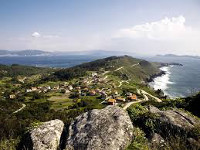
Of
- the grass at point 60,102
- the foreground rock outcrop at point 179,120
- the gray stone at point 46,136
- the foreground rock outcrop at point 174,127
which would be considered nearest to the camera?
the foreground rock outcrop at point 174,127

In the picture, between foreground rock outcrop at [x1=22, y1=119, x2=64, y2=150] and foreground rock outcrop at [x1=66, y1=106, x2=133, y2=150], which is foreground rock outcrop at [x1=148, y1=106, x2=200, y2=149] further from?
foreground rock outcrop at [x1=22, y1=119, x2=64, y2=150]

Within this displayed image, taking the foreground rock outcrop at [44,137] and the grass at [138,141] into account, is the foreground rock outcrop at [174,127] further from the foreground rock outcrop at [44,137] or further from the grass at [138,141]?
the foreground rock outcrop at [44,137]

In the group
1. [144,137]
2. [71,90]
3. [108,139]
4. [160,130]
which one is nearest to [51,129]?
[108,139]

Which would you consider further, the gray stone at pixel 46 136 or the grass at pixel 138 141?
the gray stone at pixel 46 136

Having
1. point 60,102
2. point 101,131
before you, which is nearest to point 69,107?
point 60,102

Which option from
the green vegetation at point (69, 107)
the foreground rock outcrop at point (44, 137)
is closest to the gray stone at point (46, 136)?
the foreground rock outcrop at point (44, 137)

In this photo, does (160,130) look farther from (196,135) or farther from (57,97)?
(57,97)

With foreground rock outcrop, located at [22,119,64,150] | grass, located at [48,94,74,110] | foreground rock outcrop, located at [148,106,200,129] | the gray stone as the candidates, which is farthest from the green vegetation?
the gray stone

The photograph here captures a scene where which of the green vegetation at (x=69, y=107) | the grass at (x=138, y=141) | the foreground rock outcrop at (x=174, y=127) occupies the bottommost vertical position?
the green vegetation at (x=69, y=107)

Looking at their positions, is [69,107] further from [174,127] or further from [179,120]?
[174,127]
